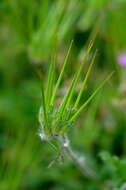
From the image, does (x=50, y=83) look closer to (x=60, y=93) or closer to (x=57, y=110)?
(x=57, y=110)

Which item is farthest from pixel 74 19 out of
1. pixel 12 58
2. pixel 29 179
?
pixel 29 179

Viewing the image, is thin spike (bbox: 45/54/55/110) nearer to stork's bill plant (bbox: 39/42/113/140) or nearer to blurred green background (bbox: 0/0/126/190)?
stork's bill plant (bbox: 39/42/113/140)

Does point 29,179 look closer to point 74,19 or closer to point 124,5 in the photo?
point 74,19

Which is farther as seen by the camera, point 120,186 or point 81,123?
point 81,123

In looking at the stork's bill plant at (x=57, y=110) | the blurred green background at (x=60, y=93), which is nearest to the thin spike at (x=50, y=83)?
the stork's bill plant at (x=57, y=110)

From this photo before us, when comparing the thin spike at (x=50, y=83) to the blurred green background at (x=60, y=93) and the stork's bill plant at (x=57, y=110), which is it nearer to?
the stork's bill plant at (x=57, y=110)

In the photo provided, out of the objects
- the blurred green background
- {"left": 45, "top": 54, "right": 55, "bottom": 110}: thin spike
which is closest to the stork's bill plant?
{"left": 45, "top": 54, "right": 55, "bottom": 110}: thin spike

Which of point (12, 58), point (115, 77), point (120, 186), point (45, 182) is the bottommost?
point (45, 182)

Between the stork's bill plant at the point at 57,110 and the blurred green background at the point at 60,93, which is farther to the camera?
the blurred green background at the point at 60,93
